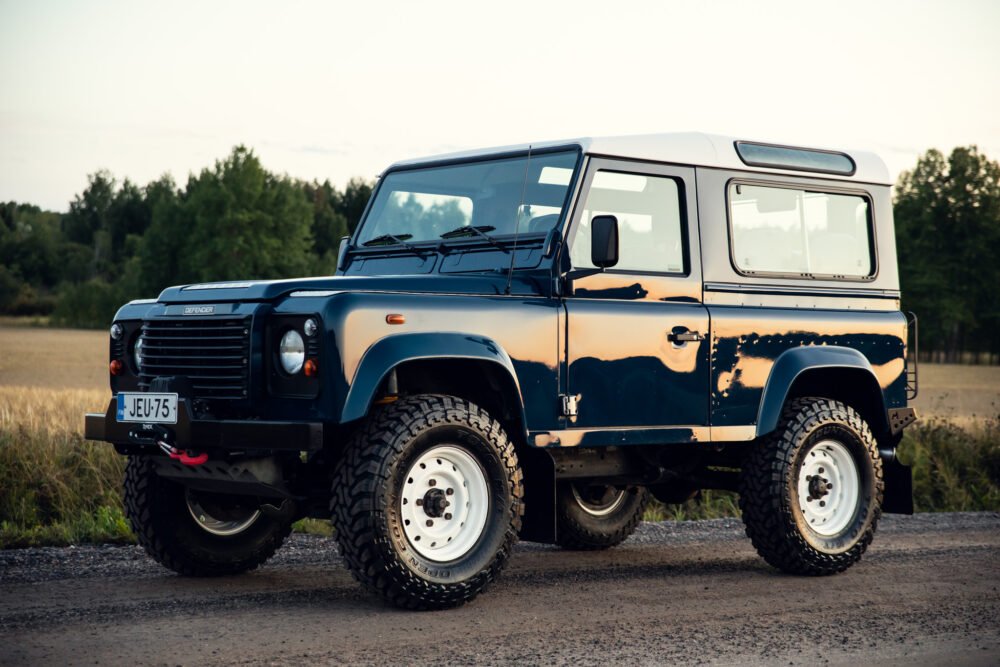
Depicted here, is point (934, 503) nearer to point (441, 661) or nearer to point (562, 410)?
point (562, 410)

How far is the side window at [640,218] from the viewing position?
7.07m

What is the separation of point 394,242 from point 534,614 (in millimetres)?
2651

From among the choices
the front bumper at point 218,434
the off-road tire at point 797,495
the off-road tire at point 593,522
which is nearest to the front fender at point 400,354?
the front bumper at point 218,434

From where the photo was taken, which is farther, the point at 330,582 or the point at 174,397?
the point at 330,582

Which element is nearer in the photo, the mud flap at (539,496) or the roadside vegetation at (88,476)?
the mud flap at (539,496)

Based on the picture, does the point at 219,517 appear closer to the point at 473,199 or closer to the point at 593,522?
the point at 473,199

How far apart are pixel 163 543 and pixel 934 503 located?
892cm

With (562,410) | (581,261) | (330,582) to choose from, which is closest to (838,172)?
(581,261)

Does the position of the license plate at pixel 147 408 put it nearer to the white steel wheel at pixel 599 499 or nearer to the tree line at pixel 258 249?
the white steel wheel at pixel 599 499

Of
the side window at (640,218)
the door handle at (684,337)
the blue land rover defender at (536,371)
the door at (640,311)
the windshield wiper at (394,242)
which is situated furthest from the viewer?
the windshield wiper at (394,242)

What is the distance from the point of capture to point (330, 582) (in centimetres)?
709

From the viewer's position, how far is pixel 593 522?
8.78 metres

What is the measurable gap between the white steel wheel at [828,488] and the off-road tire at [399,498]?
2342mm

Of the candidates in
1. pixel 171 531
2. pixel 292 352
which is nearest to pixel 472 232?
pixel 292 352
